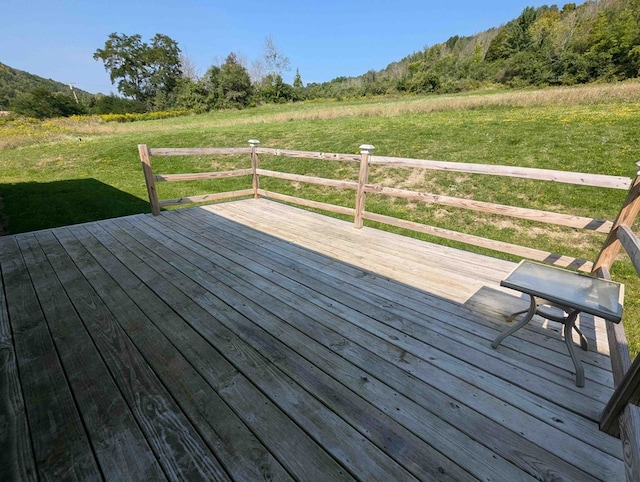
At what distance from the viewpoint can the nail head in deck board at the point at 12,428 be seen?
49.4 inches

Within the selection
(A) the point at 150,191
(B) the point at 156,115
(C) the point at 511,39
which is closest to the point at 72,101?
(B) the point at 156,115

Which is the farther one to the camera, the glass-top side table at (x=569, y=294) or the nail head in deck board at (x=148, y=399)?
the glass-top side table at (x=569, y=294)

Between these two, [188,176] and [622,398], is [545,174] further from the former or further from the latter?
[188,176]

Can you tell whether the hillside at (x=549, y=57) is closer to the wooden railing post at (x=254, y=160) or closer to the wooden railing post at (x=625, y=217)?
the wooden railing post at (x=254, y=160)

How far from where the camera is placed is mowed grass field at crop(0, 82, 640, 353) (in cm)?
552

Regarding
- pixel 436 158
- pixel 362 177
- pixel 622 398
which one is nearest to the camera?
pixel 622 398

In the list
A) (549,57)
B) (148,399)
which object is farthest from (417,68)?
(148,399)

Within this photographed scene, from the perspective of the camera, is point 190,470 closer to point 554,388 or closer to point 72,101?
point 554,388

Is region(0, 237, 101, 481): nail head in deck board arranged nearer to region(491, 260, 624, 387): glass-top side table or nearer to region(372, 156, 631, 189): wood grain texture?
region(491, 260, 624, 387): glass-top side table

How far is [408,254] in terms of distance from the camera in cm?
357

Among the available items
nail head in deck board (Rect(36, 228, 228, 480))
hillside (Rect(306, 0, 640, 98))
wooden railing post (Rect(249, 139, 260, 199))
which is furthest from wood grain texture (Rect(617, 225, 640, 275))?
hillside (Rect(306, 0, 640, 98))

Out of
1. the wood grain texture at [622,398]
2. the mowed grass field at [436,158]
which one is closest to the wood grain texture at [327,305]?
the wood grain texture at [622,398]

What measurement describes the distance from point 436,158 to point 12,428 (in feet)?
29.2

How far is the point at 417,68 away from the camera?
45031 millimetres
